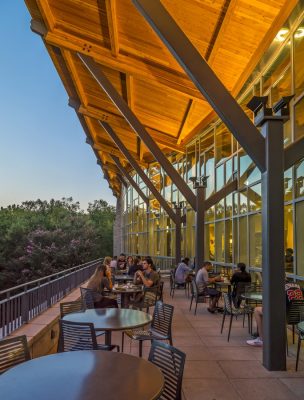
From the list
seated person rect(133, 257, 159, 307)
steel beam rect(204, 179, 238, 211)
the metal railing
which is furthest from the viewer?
steel beam rect(204, 179, 238, 211)

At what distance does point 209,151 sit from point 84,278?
300 inches

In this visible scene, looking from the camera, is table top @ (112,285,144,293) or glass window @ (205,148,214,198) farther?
glass window @ (205,148,214,198)

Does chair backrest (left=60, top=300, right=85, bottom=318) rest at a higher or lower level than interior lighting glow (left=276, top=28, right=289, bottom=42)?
lower

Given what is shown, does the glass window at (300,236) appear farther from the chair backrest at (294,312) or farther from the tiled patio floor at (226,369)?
the chair backrest at (294,312)

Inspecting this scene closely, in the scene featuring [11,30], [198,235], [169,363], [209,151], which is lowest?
[169,363]

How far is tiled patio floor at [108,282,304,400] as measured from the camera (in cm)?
509

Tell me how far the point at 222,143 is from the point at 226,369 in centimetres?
1166

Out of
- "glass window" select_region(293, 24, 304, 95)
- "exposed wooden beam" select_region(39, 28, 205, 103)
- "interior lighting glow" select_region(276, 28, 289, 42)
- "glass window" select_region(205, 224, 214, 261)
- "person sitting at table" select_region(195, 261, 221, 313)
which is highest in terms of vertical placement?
"exposed wooden beam" select_region(39, 28, 205, 103)

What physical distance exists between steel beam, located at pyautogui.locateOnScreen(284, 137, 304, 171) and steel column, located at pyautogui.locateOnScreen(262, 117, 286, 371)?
0.46 feet

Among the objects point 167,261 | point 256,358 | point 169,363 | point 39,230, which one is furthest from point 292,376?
point 39,230

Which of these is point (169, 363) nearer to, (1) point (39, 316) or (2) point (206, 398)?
(2) point (206, 398)

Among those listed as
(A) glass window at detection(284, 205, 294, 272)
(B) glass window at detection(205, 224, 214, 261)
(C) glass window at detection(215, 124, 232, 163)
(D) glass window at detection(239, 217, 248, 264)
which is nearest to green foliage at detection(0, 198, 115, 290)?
(B) glass window at detection(205, 224, 214, 261)

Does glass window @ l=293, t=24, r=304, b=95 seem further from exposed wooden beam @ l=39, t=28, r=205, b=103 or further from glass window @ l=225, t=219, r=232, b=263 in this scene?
glass window @ l=225, t=219, r=232, b=263

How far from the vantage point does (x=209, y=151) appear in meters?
18.0
